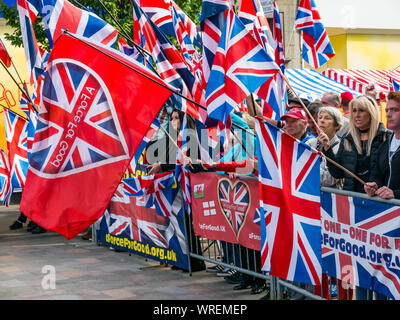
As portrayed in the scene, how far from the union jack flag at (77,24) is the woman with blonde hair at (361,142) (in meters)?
2.82

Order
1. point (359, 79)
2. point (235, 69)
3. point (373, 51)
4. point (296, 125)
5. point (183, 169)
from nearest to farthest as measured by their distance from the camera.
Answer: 1. point (235, 69)
2. point (296, 125)
3. point (183, 169)
4. point (359, 79)
5. point (373, 51)

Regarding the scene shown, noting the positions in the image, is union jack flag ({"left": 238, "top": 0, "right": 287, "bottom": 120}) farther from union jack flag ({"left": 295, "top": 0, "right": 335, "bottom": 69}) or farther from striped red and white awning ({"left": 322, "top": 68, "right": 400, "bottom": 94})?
striped red and white awning ({"left": 322, "top": 68, "right": 400, "bottom": 94})

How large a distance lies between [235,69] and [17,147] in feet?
21.4

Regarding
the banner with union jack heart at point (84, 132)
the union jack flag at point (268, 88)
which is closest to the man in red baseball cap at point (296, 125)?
the union jack flag at point (268, 88)

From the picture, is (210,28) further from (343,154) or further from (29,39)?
(29,39)

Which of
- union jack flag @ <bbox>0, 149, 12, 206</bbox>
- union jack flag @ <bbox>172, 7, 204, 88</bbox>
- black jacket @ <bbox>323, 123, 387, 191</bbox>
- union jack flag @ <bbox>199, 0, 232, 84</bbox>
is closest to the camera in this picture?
black jacket @ <bbox>323, 123, 387, 191</bbox>

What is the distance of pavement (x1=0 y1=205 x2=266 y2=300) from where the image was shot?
293 inches

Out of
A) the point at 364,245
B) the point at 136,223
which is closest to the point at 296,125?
the point at 364,245

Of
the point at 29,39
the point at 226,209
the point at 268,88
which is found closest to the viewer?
the point at 268,88

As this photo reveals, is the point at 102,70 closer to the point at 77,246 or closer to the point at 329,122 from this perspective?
the point at 329,122

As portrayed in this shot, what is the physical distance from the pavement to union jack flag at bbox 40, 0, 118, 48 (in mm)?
3130

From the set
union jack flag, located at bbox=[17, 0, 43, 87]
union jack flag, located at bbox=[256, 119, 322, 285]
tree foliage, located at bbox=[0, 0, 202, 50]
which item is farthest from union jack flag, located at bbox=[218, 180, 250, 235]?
tree foliage, located at bbox=[0, 0, 202, 50]

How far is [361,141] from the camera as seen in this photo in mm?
5703

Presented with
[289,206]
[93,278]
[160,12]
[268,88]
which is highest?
[160,12]
